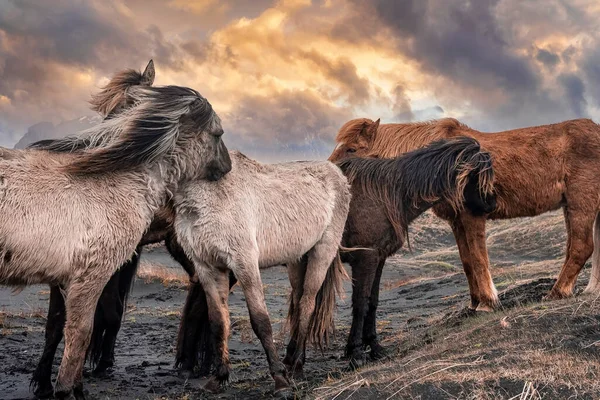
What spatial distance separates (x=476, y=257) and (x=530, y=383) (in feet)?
13.6

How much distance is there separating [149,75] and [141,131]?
1.25 m

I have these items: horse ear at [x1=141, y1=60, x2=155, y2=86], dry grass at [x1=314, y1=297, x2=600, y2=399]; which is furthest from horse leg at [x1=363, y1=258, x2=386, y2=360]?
horse ear at [x1=141, y1=60, x2=155, y2=86]

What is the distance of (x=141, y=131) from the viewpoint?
5.16m

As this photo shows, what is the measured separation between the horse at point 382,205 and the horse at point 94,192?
1668 millimetres

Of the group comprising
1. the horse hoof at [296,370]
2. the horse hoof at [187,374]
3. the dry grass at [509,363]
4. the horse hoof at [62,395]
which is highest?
the dry grass at [509,363]

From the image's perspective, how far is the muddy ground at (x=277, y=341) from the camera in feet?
14.3

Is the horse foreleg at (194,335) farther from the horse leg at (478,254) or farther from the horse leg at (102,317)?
the horse leg at (478,254)

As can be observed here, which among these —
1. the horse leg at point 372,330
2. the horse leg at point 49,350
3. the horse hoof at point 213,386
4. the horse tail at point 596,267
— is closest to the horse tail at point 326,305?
the horse leg at point 372,330

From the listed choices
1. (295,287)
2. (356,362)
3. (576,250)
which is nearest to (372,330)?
(356,362)

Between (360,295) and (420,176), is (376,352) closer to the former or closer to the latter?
(360,295)

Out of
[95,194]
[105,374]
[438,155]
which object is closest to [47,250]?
[95,194]

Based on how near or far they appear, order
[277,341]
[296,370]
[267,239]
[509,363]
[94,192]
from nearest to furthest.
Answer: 1. [509,363]
2. [94,192]
3. [267,239]
4. [296,370]
5. [277,341]

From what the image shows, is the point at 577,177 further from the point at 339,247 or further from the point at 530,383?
the point at 530,383

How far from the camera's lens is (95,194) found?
15.7 feet
